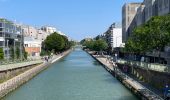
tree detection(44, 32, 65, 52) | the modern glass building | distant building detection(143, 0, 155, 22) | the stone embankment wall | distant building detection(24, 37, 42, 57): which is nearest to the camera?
the stone embankment wall

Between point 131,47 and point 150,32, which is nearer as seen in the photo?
point 150,32

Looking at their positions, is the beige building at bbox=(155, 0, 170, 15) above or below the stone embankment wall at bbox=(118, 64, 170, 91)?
above

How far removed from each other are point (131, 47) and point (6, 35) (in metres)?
33.6

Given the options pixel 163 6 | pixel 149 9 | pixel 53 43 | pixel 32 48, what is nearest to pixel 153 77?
pixel 163 6

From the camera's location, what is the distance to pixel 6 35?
8944 cm

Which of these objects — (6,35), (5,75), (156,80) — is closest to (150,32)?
(156,80)

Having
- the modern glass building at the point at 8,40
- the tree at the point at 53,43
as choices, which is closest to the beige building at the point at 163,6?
Answer: the modern glass building at the point at 8,40

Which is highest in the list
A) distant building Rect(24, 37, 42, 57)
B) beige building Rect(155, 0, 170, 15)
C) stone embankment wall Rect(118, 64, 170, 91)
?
beige building Rect(155, 0, 170, 15)

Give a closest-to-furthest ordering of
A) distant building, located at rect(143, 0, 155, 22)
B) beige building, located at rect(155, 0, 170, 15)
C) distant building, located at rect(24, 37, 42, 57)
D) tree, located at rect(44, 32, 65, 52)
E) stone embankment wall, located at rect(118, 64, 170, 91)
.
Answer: stone embankment wall, located at rect(118, 64, 170, 91) → beige building, located at rect(155, 0, 170, 15) → distant building, located at rect(143, 0, 155, 22) → distant building, located at rect(24, 37, 42, 57) → tree, located at rect(44, 32, 65, 52)

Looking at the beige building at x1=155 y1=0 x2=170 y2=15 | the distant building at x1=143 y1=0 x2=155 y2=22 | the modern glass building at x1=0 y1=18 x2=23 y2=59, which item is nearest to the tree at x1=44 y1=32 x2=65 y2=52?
the modern glass building at x1=0 y1=18 x2=23 y2=59

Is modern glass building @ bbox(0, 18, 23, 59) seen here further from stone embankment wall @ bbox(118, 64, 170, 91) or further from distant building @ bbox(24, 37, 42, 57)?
stone embankment wall @ bbox(118, 64, 170, 91)

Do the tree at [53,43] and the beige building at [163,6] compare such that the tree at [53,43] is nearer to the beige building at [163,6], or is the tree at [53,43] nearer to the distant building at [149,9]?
the distant building at [149,9]

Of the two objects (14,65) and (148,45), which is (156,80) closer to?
(148,45)

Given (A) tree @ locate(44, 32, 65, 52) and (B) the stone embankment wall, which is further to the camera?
(A) tree @ locate(44, 32, 65, 52)
